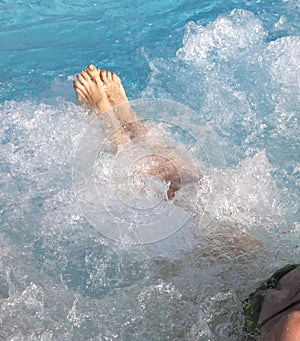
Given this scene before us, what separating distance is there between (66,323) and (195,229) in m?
0.76

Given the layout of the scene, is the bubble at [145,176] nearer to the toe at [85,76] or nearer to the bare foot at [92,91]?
the bare foot at [92,91]

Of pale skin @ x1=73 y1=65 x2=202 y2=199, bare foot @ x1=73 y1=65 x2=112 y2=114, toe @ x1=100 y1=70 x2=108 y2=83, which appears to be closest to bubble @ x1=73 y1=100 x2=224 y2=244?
pale skin @ x1=73 y1=65 x2=202 y2=199

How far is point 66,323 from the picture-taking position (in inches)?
82.8

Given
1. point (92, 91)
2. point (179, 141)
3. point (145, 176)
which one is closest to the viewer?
point (145, 176)

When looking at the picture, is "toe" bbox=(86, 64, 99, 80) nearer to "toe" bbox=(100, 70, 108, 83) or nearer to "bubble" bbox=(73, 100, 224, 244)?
"toe" bbox=(100, 70, 108, 83)

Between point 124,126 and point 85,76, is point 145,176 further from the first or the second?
point 85,76

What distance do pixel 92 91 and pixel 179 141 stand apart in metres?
0.72

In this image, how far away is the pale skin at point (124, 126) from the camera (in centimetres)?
258

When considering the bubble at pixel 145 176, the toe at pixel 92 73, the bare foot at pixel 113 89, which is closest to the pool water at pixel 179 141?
the bubble at pixel 145 176

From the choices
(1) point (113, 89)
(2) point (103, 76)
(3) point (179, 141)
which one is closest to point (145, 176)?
(3) point (179, 141)

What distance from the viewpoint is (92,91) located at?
10.0ft

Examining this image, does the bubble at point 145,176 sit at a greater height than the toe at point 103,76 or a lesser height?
lesser

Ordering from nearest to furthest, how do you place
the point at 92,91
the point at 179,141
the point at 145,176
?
1. the point at 145,176
2. the point at 179,141
3. the point at 92,91

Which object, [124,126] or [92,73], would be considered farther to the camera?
[92,73]
